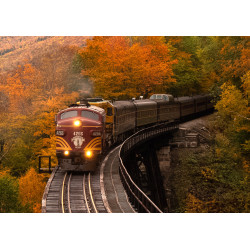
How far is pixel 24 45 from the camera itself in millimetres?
18422

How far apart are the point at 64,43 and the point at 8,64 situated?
10.5ft

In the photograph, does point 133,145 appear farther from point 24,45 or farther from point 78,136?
point 24,45

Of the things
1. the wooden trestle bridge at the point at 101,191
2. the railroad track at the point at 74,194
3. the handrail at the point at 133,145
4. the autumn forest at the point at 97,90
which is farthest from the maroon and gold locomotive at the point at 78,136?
the autumn forest at the point at 97,90

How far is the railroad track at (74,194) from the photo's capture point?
1300cm

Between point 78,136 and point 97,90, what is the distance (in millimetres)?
6754

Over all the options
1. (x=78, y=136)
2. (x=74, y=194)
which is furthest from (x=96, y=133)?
(x=74, y=194)

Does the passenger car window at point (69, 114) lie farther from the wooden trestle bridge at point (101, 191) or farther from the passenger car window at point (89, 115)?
the wooden trestle bridge at point (101, 191)

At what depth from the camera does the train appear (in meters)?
15.9

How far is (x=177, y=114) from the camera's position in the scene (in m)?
33.6

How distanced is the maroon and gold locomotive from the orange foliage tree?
483 cm

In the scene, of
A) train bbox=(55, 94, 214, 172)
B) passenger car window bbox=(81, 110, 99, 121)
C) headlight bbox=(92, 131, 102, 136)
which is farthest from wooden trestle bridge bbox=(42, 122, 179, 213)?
passenger car window bbox=(81, 110, 99, 121)

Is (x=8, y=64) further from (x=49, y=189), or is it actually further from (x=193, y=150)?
(x=193, y=150)

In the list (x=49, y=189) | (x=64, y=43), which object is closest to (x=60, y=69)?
(x=64, y=43)

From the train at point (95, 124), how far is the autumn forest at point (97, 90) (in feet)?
6.33
